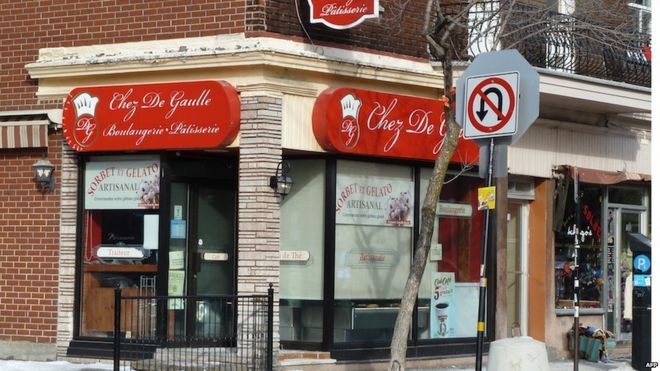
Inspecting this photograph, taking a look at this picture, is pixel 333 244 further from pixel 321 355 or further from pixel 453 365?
pixel 453 365

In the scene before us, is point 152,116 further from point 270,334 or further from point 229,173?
point 270,334

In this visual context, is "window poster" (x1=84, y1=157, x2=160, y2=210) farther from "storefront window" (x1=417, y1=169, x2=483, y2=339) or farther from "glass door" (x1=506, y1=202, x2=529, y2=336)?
"glass door" (x1=506, y1=202, x2=529, y2=336)

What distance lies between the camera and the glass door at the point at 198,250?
1634 cm

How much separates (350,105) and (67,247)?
4.44m

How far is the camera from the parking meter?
47.2 feet

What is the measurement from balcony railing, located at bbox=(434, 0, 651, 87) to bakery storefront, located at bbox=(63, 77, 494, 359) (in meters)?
1.39

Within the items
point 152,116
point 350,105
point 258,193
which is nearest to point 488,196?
point 258,193

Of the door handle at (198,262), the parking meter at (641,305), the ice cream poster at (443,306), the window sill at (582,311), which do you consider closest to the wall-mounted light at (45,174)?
the door handle at (198,262)

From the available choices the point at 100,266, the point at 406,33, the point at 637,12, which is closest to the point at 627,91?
the point at 637,12

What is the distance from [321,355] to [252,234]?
6.37ft

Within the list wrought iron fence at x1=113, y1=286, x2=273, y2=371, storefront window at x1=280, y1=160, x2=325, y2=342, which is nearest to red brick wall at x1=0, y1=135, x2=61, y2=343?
wrought iron fence at x1=113, y1=286, x2=273, y2=371

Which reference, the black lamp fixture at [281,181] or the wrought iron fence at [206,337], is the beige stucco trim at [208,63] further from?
the wrought iron fence at [206,337]

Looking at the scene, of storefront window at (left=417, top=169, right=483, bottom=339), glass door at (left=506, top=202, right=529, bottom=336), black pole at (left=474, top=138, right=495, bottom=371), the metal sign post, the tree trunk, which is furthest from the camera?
glass door at (left=506, top=202, right=529, bottom=336)

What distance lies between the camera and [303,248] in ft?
54.7
